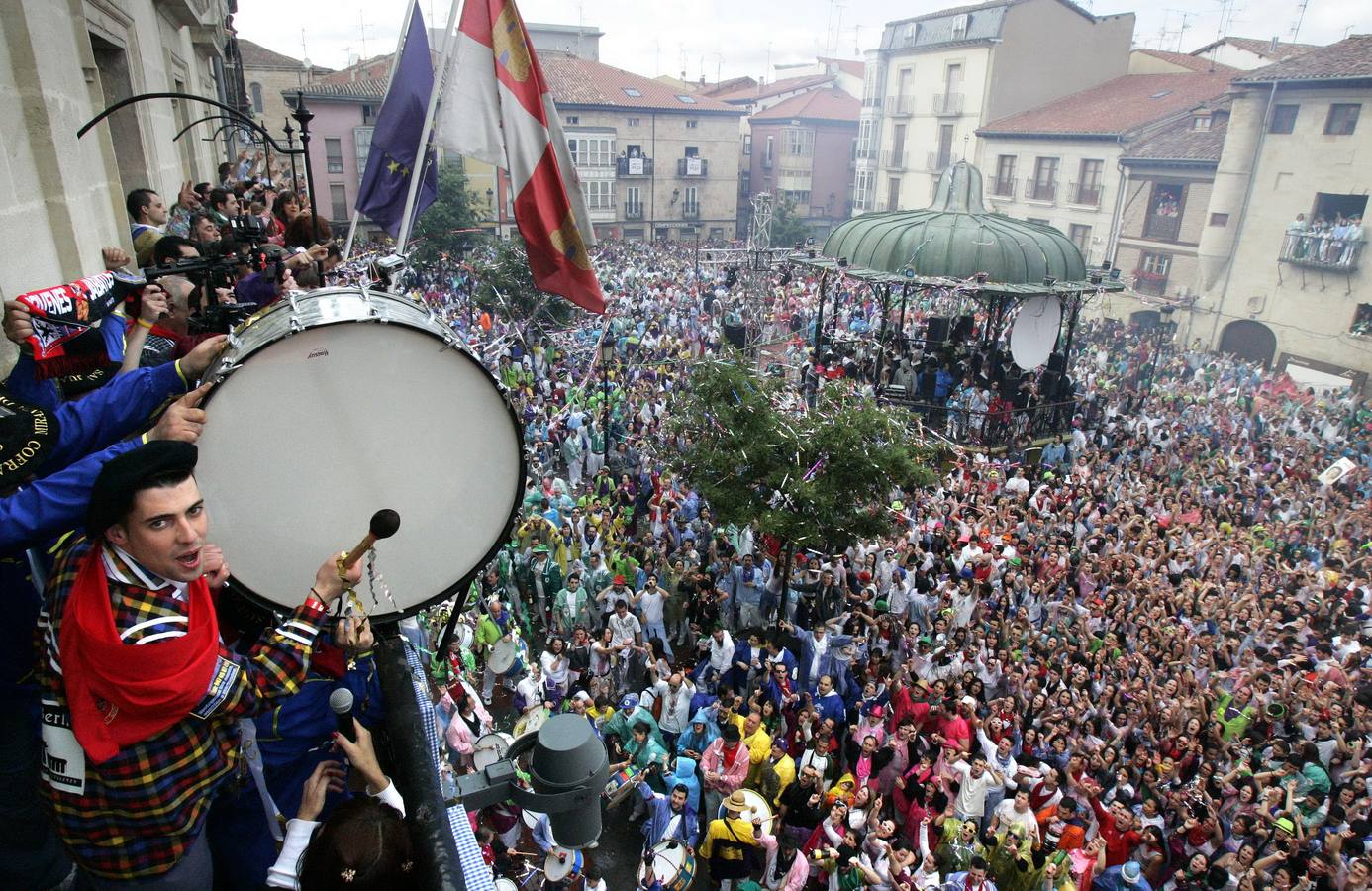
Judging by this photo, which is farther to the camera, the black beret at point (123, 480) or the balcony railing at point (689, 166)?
the balcony railing at point (689, 166)

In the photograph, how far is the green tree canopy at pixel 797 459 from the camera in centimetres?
1115

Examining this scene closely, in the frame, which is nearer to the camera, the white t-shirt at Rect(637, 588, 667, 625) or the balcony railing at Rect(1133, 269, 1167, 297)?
the white t-shirt at Rect(637, 588, 667, 625)

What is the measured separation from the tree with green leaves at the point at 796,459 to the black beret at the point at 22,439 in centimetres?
925

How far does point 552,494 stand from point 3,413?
38.5ft

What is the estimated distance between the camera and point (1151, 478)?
1708cm

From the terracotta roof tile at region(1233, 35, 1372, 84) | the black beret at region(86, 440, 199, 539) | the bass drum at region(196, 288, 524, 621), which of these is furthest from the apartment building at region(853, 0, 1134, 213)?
the black beret at region(86, 440, 199, 539)

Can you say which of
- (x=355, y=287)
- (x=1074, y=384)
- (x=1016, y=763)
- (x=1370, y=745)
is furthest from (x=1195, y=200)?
(x=355, y=287)

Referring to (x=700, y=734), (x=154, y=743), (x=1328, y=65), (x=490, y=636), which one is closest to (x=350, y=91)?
(x=490, y=636)

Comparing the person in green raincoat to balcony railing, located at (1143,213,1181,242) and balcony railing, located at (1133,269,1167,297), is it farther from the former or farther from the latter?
balcony railing, located at (1143,213,1181,242)

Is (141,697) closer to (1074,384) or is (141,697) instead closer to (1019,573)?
(1019,573)

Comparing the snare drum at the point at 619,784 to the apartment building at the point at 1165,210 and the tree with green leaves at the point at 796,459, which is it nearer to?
the tree with green leaves at the point at 796,459

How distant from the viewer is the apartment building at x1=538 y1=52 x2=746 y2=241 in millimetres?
50438

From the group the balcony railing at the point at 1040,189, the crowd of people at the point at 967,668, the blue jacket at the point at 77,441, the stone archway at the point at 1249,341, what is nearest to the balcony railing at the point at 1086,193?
the balcony railing at the point at 1040,189

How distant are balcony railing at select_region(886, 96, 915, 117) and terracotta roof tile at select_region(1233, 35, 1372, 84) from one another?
66.5 feet
